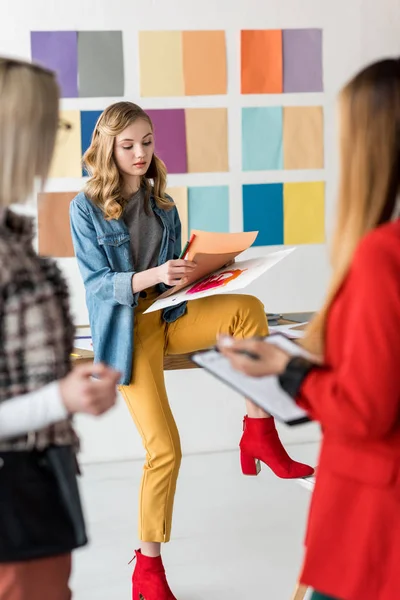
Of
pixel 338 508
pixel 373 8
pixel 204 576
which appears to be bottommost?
pixel 204 576

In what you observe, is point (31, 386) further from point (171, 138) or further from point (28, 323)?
point (171, 138)

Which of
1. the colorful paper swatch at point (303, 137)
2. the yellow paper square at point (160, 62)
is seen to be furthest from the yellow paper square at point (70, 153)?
the colorful paper swatch at point (303, 137)

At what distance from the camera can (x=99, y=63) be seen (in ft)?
11.8

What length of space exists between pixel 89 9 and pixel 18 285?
2.71 meters

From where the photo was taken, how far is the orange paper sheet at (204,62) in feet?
12.0

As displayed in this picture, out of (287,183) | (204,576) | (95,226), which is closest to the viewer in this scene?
(95,226)

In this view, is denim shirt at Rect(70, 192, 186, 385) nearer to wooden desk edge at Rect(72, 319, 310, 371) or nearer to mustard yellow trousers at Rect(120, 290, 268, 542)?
mustard yellow trousers at Rect(120, 290, 268, 542)

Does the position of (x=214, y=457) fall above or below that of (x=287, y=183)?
below

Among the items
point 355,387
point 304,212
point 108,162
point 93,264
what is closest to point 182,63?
point 304,212

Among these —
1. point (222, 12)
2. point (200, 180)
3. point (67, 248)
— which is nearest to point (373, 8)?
point (222, 12)

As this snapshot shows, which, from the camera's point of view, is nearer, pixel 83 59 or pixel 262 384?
pixel 262 384

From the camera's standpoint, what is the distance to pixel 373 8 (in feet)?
12.5

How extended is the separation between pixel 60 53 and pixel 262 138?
3.18 ft

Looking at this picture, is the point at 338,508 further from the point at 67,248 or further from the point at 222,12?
the point at 222,12
